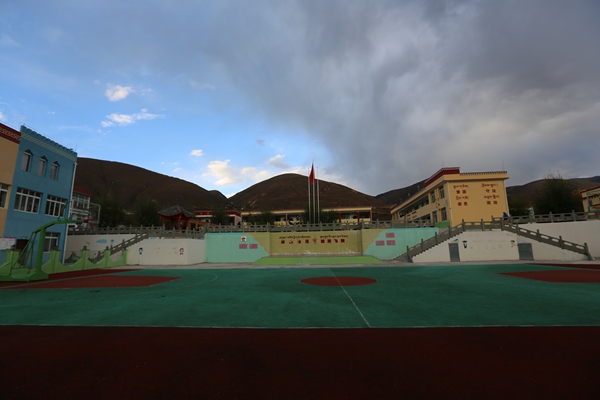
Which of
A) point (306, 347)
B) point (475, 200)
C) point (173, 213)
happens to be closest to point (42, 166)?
point (173, 213)

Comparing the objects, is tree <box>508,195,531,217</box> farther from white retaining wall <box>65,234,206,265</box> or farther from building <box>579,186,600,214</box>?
white retaining wall <box>65,234,206,265</box>

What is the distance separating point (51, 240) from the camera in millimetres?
26062

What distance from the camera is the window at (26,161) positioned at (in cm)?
2300

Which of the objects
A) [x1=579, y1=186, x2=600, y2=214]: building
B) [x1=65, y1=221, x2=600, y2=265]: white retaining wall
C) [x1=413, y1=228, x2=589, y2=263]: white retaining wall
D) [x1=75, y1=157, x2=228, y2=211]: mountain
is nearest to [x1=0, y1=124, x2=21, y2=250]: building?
[x1=65, y1=221, x2=600, y2=265]: white retaining wall

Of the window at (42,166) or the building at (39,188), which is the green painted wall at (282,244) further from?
the window at (42,166)

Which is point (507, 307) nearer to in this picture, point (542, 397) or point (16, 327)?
point (542, 397)

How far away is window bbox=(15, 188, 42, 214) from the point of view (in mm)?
22594

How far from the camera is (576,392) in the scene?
10.9ft

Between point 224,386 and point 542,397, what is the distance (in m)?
3.87

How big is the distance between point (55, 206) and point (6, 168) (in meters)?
6.07

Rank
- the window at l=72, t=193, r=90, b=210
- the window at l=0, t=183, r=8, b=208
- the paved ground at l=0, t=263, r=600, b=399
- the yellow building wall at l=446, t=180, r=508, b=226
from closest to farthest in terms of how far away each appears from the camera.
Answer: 1. the paved ground at l=0, t=263, r=600, b=399
2. the window at l=0, t=183, r=8, b=208
3. the yellow building wall at l=446, t=180, r=508, b=226
4. the window at l=72, t=193, r=90, b=210

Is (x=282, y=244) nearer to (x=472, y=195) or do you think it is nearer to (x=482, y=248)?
(x=482, y=248)

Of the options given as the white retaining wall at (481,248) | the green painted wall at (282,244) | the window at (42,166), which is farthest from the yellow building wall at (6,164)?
the white retaining wall at (481,248)

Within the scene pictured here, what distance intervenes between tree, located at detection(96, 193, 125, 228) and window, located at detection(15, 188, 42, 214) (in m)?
34.2
